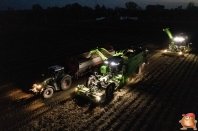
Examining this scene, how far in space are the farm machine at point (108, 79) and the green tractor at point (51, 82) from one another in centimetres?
107

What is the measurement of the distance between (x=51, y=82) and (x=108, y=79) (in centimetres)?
326

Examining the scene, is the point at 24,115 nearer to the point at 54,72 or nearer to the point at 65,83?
the point at 54,72

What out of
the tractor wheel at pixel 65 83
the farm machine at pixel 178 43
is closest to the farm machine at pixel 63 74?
the tractor wheel at pixel 65 83

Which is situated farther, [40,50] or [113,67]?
[40,50]

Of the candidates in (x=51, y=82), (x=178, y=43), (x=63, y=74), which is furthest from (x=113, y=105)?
(x=178, y=43)

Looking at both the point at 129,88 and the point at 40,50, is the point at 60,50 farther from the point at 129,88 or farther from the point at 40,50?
the point at 129,88

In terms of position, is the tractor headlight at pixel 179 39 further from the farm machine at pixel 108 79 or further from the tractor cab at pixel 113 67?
the tractor cab at pixel 113 67

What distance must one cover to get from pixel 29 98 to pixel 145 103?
20.7 feet

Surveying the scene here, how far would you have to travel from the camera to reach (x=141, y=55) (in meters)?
14.0

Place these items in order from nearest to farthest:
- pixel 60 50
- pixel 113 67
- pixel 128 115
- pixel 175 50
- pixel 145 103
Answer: pixel 128 115 < pixel 145 103 < pixel 113 67 < pixel 175 50 < pixel 60 50

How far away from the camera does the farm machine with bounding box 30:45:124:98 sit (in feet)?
34.6

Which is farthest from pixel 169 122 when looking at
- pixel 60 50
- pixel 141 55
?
pixel 60 50

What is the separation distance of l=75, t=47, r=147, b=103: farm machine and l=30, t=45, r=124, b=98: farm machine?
1.12 meters

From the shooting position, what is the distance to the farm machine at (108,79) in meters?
10.1
